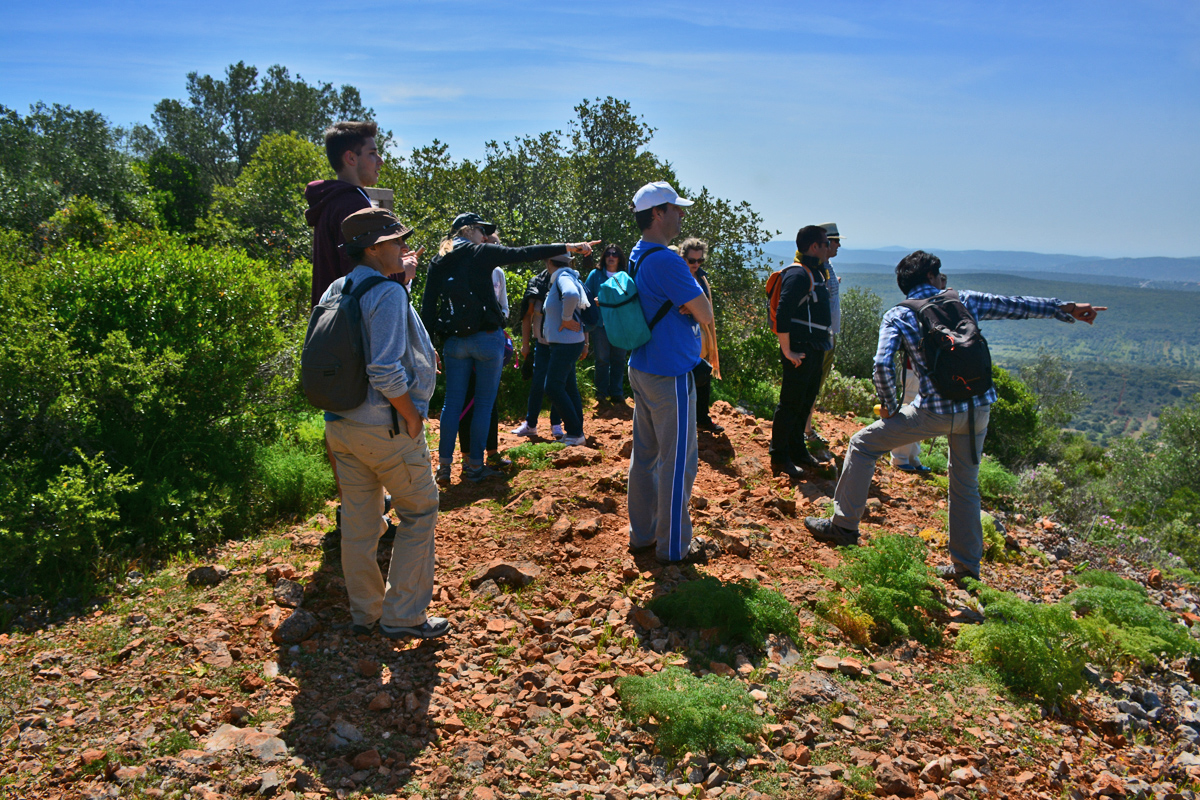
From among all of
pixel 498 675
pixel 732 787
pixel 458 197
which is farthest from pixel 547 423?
pixel 458 197

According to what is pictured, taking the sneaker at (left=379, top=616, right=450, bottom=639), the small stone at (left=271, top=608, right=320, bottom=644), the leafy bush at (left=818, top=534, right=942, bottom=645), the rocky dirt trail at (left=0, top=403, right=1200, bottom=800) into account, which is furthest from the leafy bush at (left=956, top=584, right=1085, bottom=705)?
the small stone at (left=271, top=608, right=320, bottom=644)

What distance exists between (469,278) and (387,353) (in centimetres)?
208

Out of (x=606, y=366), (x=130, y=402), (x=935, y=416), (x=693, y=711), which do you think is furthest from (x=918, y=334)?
(x=130, y=402)

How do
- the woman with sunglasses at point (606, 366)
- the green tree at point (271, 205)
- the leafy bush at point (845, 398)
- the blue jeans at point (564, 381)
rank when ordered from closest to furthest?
the blue jeans at point (564, 381) < the woman with sunglasses at point (606, 366) < the leafy bush at point (845, 398) < the green tree at point (271, 205)

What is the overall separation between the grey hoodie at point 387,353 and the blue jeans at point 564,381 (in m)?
3.39

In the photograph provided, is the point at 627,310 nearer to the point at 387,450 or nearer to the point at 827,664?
the point at 387,450

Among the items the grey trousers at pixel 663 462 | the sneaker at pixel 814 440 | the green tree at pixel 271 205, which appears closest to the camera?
the grey trousers at pixel 663 462

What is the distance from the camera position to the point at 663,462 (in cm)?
416

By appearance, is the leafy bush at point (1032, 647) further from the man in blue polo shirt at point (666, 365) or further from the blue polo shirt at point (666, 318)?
the blue polo shirt at point (666, 318)

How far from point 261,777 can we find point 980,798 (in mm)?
2808

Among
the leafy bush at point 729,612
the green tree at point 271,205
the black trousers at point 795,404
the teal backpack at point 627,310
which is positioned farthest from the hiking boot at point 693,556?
the green tree at point 271,205

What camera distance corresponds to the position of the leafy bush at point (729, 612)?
3.62m

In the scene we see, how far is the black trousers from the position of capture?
6074mm

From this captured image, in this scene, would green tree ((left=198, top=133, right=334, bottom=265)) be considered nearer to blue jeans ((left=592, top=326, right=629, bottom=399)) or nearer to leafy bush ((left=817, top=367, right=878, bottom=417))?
blue jeans ((left=592, top=326, right=629, bottom=399))
